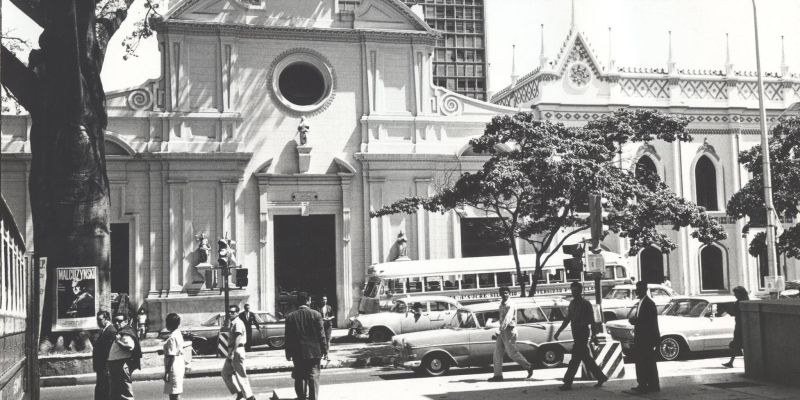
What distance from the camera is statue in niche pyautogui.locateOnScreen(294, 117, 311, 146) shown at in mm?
34062

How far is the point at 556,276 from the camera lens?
102ft

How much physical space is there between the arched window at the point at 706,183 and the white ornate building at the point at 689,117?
0.15 ft

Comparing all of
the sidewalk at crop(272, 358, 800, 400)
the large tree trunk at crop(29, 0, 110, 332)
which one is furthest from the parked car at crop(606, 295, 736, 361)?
the large tree trunk at crop(29, 0, 110, 332)

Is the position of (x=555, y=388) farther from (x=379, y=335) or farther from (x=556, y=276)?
(x=556, y=276)

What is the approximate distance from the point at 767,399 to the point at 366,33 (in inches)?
1066

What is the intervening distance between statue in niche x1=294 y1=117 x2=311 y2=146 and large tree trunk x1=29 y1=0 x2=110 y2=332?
13.7 meters

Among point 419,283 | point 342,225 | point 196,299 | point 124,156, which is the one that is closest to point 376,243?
point 342,225

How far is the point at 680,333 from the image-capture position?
722 inches

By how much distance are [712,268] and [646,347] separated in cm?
2928

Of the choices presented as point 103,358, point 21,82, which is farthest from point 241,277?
point 103,358

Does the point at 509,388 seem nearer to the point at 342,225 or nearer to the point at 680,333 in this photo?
the point at 680,333

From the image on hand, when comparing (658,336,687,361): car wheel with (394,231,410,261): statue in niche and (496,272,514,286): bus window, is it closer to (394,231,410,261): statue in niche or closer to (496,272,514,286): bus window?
(496,272,514,286): bus window

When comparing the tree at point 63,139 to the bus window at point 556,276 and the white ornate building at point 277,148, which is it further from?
the bus window at point 556,276

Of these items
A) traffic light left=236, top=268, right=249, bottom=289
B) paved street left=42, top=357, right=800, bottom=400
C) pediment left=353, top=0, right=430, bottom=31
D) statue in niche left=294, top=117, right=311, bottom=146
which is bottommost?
paved street left=42, top=357, right=800, bottom=400
